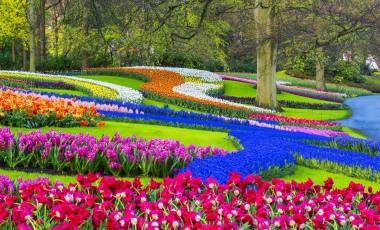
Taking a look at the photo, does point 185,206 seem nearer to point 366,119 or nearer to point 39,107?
point 39,107

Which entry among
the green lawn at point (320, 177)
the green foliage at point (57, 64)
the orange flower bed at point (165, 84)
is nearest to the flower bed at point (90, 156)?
the green lawn at point (320, 177)

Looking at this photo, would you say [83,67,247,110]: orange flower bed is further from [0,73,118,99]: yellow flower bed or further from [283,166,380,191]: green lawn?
[283,166,380,191]: green lawn

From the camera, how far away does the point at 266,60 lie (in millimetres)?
26906

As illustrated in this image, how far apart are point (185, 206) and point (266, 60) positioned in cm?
2158

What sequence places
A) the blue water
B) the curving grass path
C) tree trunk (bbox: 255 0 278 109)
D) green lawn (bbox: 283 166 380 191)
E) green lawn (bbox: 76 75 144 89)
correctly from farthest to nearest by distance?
the curving grass path → green lawn (bbox: 76 75 144 89) → tree trunk (bbox: 255 0 278 109) → the blue water → green lawn (bbox: 283 166 380 191)

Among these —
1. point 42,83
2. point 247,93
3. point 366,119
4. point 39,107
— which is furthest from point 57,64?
point 39,107

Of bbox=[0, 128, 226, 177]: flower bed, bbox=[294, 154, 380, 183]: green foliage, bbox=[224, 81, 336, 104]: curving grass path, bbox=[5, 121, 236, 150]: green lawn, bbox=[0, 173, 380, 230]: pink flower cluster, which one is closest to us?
bbox=[0, 173, 380, 230]: pink flower cluster

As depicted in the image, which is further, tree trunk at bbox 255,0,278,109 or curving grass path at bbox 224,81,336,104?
curving grass path at bbox 224,81,336,104

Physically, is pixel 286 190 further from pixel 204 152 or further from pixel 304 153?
pixel 304 153

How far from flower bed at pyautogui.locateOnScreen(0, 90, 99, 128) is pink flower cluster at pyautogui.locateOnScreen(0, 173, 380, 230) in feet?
17.3

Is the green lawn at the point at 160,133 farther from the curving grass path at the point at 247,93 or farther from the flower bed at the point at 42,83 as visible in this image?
the curving grass path at the point at 247,93

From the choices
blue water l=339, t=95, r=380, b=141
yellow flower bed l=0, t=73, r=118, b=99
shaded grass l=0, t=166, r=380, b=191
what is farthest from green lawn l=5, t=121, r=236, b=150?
blue water l=339, t=95, r=380, b=141

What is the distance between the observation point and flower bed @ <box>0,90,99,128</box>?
37.2 ft

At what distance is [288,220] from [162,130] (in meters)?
7.77
